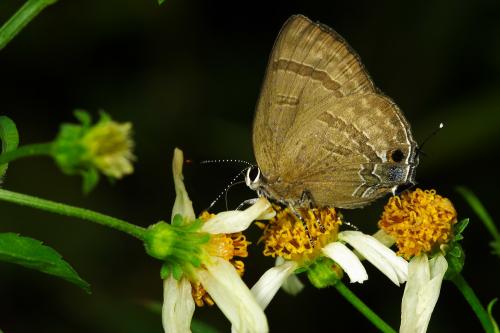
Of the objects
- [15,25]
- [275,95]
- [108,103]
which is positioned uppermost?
[108,103]

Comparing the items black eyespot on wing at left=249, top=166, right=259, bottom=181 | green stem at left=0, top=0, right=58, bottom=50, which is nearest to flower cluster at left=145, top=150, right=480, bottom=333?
black eyespot on wing at left=249, top=166, right=259, bottom=181

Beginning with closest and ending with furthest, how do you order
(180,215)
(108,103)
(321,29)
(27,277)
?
(180,215) → (321,29) → (27,277) → (108,103)

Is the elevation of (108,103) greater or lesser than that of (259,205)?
greater


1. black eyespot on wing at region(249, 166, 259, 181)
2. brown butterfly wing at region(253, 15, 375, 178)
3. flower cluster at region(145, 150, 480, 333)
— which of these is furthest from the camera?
black eyespot on wing at region(249, 166, 259, 181)

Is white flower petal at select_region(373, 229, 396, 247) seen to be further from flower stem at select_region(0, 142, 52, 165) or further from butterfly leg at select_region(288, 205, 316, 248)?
flower stem at select_region(0, 142, 52, 165)

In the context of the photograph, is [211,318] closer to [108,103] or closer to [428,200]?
[108,103]

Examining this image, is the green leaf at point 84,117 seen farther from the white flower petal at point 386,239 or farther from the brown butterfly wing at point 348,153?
the white flower petal at point 386,239

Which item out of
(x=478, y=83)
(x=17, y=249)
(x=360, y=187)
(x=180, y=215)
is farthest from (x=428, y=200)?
(x=478, y=83)

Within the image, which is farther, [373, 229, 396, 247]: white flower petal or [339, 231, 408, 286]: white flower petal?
[373, 229, 396, 247]: white flower petal
